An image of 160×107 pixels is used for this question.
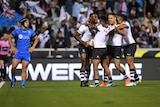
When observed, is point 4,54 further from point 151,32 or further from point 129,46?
point 151,32

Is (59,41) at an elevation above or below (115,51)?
below

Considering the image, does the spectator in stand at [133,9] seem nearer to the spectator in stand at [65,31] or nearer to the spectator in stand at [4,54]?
the spectator in stand at [65,31]

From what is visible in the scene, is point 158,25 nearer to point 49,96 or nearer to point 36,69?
point 36,69

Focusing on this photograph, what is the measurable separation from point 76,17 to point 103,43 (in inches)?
426

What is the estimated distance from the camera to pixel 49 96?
46.6 feet

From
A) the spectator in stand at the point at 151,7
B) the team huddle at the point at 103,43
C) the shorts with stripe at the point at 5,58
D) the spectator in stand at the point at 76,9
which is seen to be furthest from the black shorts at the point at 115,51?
the spectator in stand at the point at 151,7

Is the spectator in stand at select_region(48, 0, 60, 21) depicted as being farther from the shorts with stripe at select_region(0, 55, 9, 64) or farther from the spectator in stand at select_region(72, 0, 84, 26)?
the shorts with stripe at select_region(0, 55, 9, 64)

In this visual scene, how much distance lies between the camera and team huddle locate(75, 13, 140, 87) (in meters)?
18.4

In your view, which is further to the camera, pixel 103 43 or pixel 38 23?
pixel 38 23

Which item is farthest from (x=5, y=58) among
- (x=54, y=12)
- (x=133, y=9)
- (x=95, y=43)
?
(x=133, y=9)

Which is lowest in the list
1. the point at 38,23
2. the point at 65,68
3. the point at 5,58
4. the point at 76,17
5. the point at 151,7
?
the point at 65,68

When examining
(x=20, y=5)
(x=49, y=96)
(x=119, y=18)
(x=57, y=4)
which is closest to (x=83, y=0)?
(x=57, y=4)

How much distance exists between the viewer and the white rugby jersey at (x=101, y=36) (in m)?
18.4

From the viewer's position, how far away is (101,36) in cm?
1845
